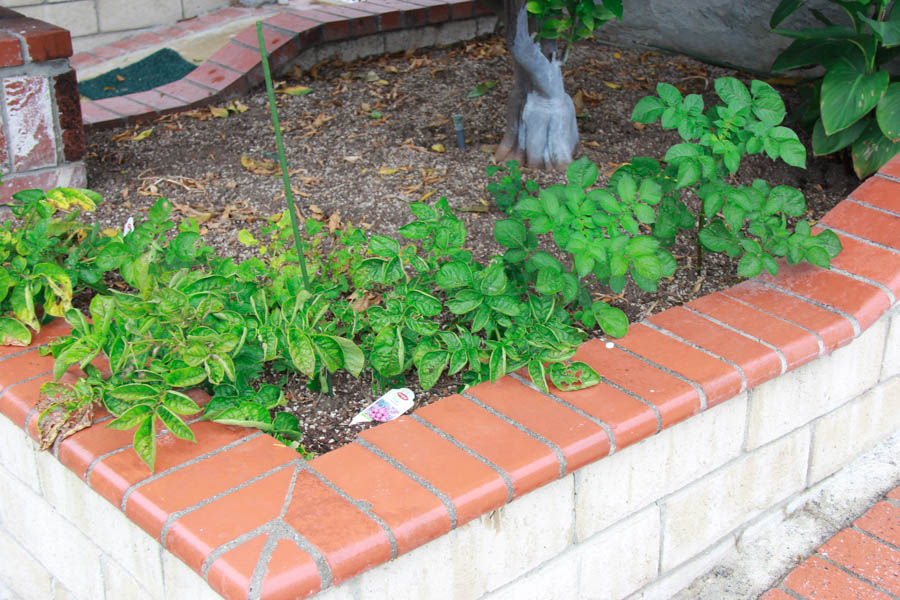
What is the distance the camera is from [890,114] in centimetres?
275

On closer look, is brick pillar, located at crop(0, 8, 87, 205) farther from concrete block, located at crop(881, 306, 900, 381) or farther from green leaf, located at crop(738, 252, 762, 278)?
concrete block, located at crop(881, 306, 900, 381)

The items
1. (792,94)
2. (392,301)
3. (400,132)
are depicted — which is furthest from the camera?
(792,94)

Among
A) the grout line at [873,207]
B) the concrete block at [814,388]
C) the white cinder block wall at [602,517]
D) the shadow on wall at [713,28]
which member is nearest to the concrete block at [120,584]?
the white cinder block wall at [602,517]

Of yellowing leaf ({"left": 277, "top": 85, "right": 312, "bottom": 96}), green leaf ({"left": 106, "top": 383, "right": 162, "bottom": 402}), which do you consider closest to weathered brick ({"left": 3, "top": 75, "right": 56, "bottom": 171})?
yellowing leaf ({"left": 277, "top": 85, "right": 312, "bottom": 96})

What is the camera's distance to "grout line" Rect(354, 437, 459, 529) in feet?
5.23

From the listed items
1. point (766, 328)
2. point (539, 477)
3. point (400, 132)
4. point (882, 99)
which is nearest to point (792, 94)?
point (882, 99)

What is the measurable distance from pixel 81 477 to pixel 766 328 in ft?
5.12

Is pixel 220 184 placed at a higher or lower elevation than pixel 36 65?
lower

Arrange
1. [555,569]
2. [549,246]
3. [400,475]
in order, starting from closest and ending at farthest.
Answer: [400,475] < [555,569] < [549,246]

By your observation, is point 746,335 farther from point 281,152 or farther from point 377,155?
point 377,155

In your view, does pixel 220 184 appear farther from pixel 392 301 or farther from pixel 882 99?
pixel 882 99

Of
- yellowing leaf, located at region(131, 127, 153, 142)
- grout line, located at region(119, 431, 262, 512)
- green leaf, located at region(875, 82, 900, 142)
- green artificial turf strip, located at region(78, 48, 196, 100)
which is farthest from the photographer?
green artificial turf strip, located at region(78, 48, 196, 100)

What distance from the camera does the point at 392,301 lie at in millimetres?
2047

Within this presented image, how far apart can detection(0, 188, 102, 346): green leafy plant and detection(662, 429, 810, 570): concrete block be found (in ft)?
5.03
